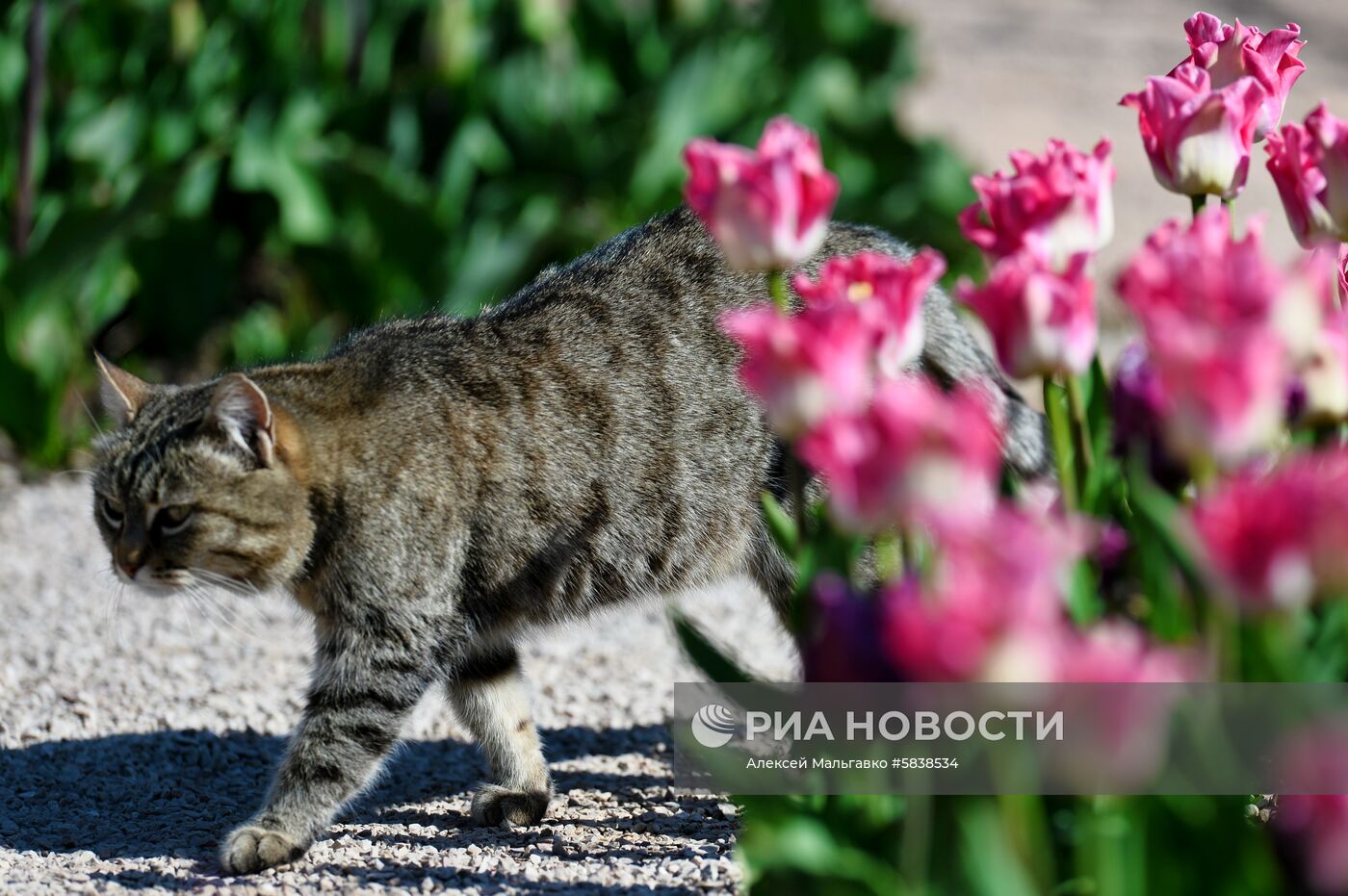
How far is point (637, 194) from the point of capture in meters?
Answer: 6.09

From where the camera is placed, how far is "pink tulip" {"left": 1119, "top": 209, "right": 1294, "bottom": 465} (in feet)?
4.45

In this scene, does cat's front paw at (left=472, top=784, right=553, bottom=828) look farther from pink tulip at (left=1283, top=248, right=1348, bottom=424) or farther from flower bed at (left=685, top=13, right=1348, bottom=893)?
pink tulip at (left=1283, top=248, right=1348, bottom=424)

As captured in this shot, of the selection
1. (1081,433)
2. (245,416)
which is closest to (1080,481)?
(1081,433)

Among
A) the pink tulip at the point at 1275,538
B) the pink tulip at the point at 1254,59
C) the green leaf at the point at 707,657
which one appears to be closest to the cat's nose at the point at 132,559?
the green leaf at the point at 707,657

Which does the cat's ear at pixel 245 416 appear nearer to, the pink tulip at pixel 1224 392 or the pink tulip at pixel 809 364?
the pink tulip at pixel 809 364

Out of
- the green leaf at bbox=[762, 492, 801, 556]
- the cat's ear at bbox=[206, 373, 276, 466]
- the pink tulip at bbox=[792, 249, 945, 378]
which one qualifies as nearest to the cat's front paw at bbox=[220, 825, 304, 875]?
the cat's ear at bbox=[206, 373, 276, 466]

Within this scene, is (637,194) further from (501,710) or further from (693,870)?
(693,870)

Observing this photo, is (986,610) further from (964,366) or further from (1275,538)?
(964,366)

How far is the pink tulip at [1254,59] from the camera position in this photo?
230 centimetres

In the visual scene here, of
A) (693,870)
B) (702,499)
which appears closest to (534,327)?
(702,499)

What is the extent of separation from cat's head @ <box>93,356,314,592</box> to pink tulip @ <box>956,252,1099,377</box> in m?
1.55

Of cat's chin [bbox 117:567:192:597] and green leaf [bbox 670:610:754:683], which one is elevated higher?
cat's chin [bbox 117:567:192:597]

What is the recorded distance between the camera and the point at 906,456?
4.49ft

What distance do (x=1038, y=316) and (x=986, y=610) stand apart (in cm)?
53
